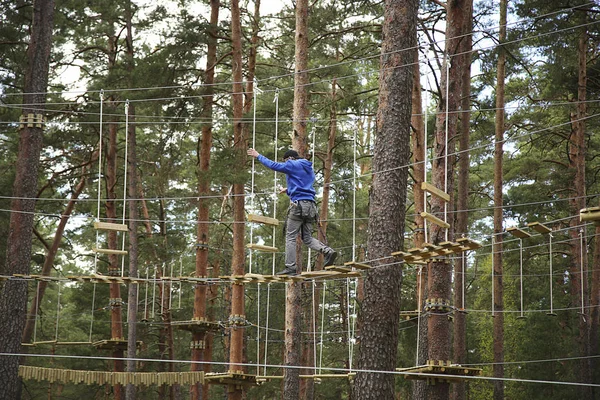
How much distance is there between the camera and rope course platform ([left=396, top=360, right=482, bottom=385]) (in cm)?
1091

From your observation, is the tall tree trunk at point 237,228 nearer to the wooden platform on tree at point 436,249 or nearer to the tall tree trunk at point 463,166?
the tall tree trunk at point 463,166

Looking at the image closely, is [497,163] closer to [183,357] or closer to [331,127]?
[331,127]

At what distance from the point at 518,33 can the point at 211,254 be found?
11.7 meters

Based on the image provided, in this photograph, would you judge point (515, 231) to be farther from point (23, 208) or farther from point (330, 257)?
point (23, 208)

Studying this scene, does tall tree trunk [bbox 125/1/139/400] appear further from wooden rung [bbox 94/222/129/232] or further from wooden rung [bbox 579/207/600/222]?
wooden rung [bbox 579/207/600/222]

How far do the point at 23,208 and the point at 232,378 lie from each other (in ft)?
14.2

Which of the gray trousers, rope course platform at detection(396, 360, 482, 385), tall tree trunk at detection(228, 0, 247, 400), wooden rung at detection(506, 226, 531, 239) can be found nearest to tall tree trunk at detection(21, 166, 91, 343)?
tall tree trunk at detection(228, 0, 247, 400)

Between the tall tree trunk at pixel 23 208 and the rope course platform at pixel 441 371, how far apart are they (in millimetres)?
5136

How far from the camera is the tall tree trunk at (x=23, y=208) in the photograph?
36.5 feet

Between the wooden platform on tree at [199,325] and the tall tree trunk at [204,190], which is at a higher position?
the tall tree trunk at [204,190]

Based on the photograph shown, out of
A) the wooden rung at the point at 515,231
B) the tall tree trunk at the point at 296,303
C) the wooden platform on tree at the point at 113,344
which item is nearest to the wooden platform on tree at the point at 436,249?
the wooden rung at the point at 515,231

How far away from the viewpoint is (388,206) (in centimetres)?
810

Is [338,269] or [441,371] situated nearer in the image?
[338,269]

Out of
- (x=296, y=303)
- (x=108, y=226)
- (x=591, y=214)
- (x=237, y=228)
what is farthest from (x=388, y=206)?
(x=237, y=228)
